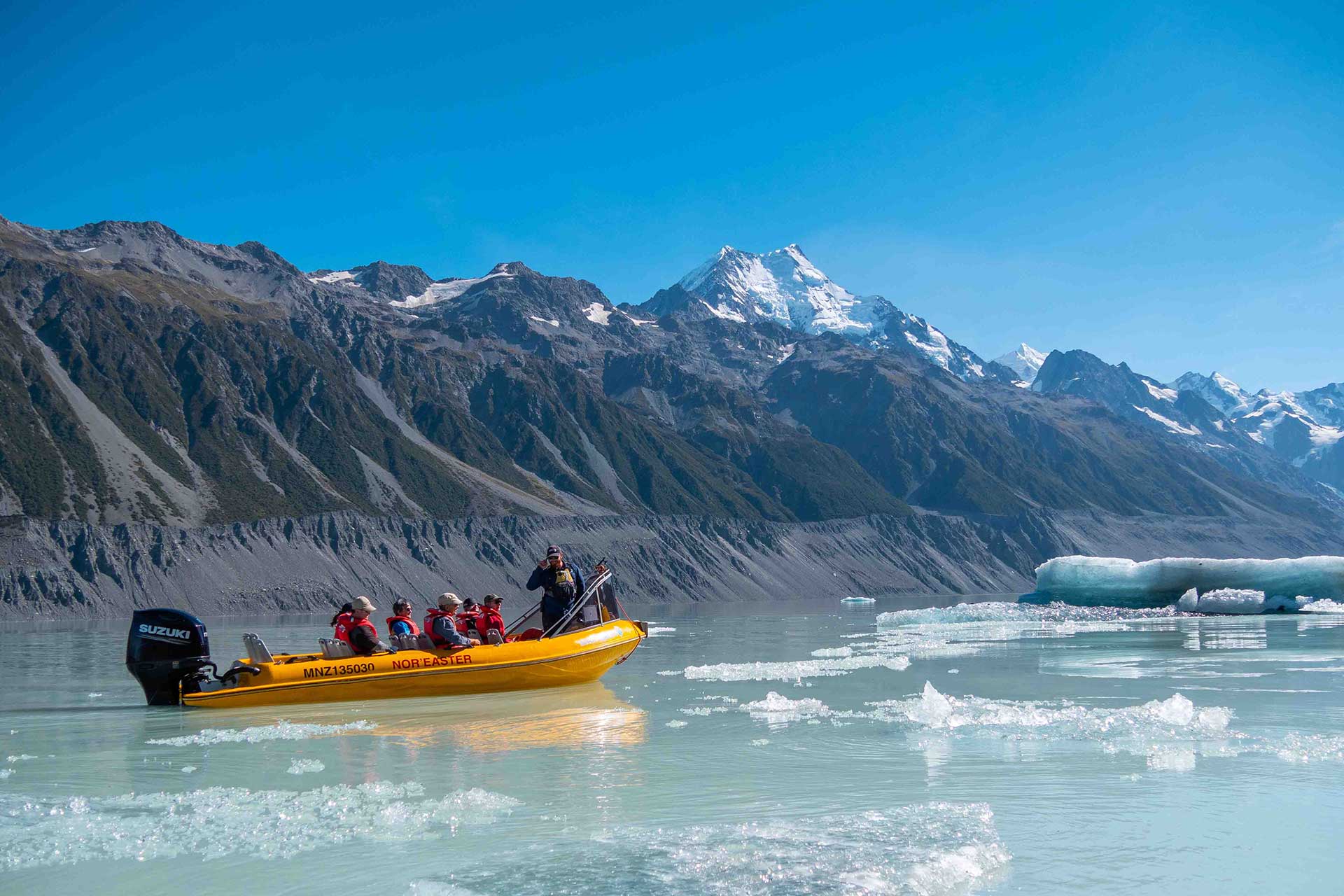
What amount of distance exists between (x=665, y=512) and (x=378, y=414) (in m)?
45.9

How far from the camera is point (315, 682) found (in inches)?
734

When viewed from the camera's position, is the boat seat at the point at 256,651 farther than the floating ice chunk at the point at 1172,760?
Yes

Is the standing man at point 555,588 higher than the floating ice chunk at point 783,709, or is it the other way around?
the standing man at point 555,588

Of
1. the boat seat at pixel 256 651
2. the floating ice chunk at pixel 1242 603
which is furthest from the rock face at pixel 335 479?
the boat seat at pixel 256 651

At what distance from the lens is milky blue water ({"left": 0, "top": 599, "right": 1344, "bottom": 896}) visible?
8.11 m

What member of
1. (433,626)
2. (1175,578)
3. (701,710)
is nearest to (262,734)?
(433,626)

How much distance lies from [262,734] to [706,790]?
801 centimetres

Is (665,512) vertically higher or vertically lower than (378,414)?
lower

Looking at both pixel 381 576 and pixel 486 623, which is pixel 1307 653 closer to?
pixel 486 623

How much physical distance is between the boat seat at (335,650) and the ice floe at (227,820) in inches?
299

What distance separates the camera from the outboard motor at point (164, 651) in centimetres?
1848

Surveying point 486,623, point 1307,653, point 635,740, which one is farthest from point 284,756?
point 1307,653

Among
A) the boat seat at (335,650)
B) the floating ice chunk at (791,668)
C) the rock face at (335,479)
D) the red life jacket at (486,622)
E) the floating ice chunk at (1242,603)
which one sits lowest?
the floating ice chunk at (1242,603)

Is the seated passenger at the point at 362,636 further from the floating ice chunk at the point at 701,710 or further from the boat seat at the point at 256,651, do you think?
the floating ice chunk at the point at 701,710
